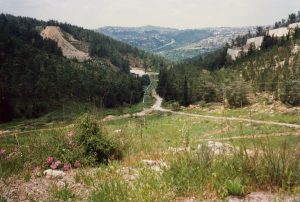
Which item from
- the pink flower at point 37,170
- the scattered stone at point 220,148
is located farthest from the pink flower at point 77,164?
the scattered stone at point 220,148

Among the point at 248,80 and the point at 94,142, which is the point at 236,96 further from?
the point at 94,142

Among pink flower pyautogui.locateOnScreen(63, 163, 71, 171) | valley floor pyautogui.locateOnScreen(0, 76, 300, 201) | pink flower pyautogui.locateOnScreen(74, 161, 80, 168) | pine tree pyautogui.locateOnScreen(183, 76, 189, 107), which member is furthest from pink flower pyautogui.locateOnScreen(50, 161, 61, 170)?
pine tree pyautogui.locateOnScreen(183, 76, 189, 107)

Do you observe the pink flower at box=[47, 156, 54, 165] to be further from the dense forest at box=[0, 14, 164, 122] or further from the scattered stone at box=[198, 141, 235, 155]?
the dense forest at box=[0, 14, 164, 122]

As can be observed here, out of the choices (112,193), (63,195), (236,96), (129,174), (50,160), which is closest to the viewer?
(112,193)

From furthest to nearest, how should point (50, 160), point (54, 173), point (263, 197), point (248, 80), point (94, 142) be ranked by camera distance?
point (248, 80) < point (94, 142) < point (50, 160) < point (54, 173) < point (263, 197)

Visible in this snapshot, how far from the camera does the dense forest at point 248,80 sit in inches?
2940

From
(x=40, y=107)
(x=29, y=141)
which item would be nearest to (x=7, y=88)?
(x=40, y=107)

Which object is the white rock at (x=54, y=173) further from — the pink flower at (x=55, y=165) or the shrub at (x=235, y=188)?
the shrub at (x=235, y=188)

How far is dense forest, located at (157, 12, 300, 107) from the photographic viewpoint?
7469 cm

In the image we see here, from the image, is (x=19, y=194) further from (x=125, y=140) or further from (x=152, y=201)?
(x=125, y=140)

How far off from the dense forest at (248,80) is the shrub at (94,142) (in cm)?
5084

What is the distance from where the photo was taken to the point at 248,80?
326 feet

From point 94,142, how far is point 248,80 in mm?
93705

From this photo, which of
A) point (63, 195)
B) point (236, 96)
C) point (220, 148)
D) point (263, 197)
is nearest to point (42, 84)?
point (236, 96)
